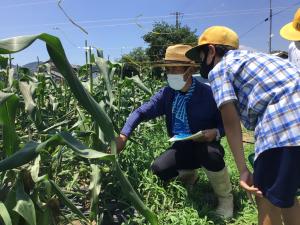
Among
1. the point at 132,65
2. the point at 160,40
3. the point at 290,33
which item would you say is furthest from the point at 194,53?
the point at 160,40

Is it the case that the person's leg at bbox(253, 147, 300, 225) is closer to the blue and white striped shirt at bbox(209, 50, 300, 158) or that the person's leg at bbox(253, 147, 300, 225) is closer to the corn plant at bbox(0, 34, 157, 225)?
the blue and white striped shirt at bbox(209, 50, 300, 158)

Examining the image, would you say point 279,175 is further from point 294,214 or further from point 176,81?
point 176,81

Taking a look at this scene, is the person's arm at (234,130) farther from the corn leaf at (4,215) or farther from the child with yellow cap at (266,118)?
the corn leaf at (4,215)

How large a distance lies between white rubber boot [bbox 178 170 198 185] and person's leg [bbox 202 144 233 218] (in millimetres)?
237

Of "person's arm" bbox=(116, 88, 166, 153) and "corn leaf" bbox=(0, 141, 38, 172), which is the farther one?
"person's arm" bbox=(116, 88, 166, 153)

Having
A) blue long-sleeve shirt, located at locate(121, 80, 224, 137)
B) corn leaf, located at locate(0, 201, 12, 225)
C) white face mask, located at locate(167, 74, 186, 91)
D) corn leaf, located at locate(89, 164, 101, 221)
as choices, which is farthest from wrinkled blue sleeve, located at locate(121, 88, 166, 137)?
corn leaf, located at locate(0, 201, 12, 225)

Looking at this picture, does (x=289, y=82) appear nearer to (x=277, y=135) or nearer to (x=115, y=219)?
(x=277, y=135)

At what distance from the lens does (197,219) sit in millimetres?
2580

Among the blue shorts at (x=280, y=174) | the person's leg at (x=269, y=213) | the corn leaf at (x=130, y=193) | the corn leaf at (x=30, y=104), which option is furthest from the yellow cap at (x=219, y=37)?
the corn leaf at (x=130, y=193)

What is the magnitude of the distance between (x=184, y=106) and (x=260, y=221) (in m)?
1.07

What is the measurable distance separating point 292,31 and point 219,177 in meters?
1.02

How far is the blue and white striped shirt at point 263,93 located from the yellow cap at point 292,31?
16.0 inches

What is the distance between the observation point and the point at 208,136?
2789mm

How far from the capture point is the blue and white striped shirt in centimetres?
176
